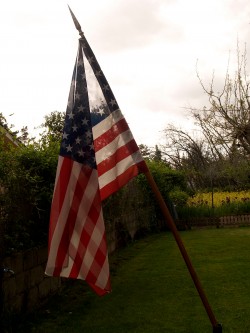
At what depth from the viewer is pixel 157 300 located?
20.1ft

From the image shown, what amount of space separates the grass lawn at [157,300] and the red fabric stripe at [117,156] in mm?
2313

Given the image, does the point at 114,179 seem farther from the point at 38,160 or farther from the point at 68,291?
the point at 68,291

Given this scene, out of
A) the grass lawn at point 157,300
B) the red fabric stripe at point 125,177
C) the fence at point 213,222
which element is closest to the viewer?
the red fabric stripe at point 125,177

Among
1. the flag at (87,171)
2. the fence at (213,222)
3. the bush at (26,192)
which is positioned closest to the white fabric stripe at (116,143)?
the flag at (87,171)

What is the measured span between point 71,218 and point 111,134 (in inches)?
31.4

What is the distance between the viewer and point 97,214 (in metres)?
3.38

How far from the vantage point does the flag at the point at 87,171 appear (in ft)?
10.9

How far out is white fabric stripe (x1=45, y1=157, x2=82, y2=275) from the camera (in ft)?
10.7

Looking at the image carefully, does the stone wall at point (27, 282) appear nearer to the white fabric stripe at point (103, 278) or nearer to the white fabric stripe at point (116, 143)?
the white fabric stripe at point (103, 278)

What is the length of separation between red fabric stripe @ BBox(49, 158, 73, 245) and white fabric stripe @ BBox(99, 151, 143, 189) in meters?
0.32

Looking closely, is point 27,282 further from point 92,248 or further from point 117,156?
point 117,156

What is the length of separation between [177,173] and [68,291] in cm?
1228

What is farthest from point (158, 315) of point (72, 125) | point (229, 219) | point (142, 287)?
point (229, 219)

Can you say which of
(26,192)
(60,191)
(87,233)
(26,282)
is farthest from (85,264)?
(26,192)
